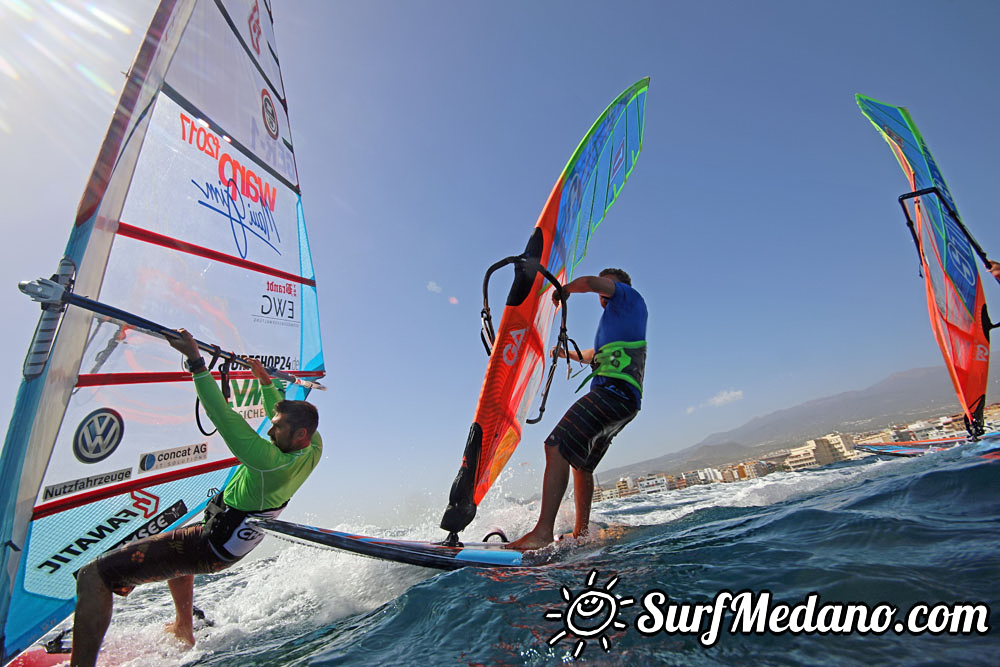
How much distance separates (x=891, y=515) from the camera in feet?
9.75

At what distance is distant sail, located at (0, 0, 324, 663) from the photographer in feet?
7.98

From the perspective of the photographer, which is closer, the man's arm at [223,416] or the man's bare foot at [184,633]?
the man's arm at [223,416]

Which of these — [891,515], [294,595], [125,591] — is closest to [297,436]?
[125,591]

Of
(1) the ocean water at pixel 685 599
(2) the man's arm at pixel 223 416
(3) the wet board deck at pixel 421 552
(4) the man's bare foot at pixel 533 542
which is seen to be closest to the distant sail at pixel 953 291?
(1) the ocean water at pixel 685 599

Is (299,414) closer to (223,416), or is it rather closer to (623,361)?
(223,416)

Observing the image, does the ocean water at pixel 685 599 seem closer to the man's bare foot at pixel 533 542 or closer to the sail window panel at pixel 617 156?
the man's bare foot at pixel 533 542

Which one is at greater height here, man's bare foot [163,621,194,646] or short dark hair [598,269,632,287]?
short dark hair [598,269,632,287]

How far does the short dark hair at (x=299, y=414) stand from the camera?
290 cm

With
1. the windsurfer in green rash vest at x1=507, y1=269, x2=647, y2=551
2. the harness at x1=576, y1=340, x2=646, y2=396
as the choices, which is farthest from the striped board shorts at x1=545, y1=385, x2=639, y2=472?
the harness at x1=576, y1=340, x2=646, y2=396

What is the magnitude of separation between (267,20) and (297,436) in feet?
18.0

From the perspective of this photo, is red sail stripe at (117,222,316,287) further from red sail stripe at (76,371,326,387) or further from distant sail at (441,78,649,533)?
distant sail at (441,78,649,533)

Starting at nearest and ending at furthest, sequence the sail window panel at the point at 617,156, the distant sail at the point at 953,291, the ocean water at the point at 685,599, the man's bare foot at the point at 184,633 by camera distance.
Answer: the ocean water at the point at 685,599, the man's bare foot at the point at 184,633, the sail window panel at the point at 617,156, the distant sail at the point at 953,291

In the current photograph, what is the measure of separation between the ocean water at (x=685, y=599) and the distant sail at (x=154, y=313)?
1.07 m

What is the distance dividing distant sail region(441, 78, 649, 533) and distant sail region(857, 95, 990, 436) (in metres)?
6.20
